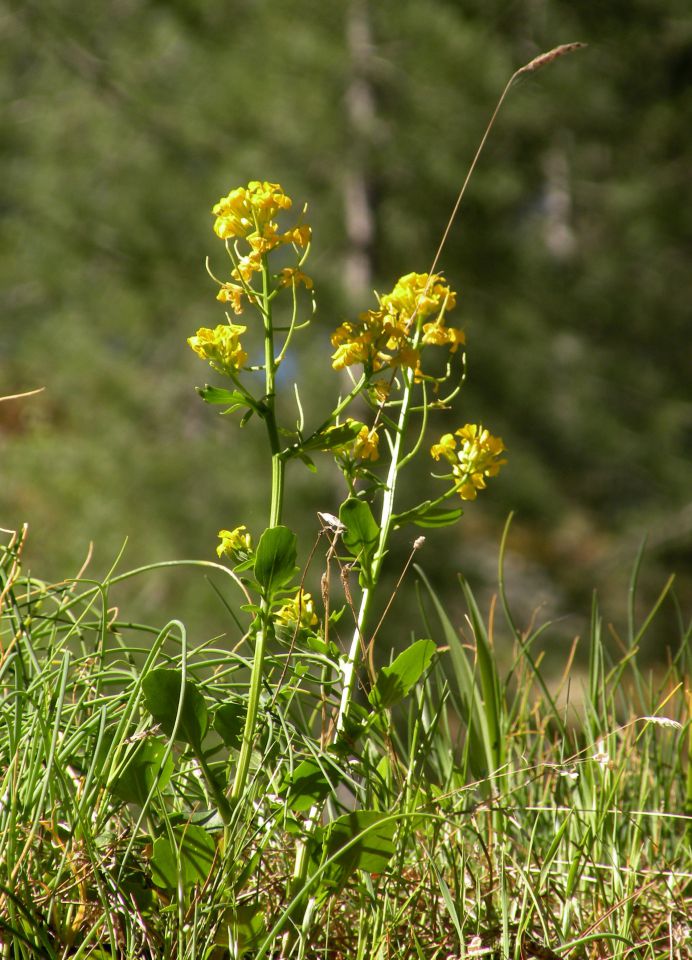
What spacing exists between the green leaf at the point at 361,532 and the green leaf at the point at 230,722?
0.42 feet

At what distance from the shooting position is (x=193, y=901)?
630 mm

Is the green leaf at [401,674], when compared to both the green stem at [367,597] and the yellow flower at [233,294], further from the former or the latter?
the yellow flower at [233,294]

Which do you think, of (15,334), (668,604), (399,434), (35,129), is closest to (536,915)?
(399,434)

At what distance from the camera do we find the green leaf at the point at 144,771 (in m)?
0.68

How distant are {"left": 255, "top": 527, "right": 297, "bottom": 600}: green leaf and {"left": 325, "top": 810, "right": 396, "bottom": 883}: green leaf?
161 millimetres

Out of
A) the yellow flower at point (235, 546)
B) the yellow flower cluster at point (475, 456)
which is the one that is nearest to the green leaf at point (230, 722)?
→ the yellow flower at point (235, 546)

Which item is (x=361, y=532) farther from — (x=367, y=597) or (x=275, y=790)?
(x=275, y=790)

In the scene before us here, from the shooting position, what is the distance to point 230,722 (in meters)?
0.69

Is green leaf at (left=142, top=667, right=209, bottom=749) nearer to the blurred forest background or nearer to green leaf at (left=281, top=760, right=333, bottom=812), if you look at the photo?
green leaf at (left=281, top=760, right=333, bottom=812)

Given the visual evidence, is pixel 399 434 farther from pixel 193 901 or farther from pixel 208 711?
pixel 193 901

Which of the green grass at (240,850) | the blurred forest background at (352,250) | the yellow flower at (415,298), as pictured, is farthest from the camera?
the blurred forest background at (352,250)

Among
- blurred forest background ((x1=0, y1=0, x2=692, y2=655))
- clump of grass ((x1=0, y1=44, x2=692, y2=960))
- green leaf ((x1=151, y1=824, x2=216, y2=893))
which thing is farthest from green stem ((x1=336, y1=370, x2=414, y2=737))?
blurred forest background ((x1=0, y1=0, x2=692, y2=655))

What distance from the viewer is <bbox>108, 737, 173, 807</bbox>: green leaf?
677 mm

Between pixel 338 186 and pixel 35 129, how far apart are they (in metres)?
2.07
